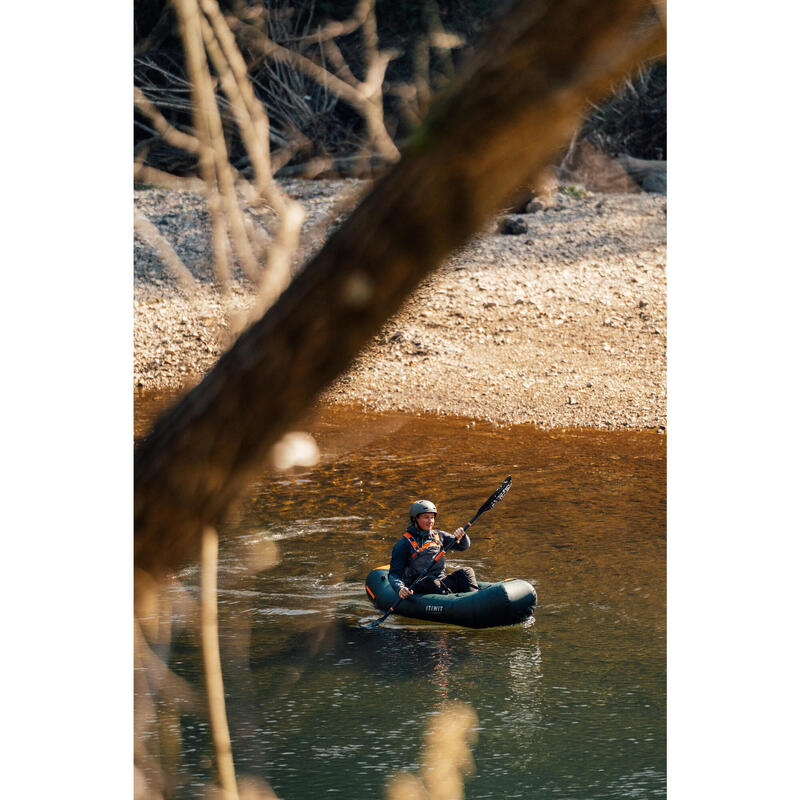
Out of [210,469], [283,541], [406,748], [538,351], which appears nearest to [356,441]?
[210,469]

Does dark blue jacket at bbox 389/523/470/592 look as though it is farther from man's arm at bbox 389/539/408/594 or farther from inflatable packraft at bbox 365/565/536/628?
inflatable packraft at bbox 365/565/536/628

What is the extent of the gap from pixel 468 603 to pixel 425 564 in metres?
0.54

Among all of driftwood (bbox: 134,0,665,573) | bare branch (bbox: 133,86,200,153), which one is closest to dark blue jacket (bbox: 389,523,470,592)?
bare branch (bbox: 133,86,200,153)

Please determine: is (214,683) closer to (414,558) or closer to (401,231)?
(401,231)

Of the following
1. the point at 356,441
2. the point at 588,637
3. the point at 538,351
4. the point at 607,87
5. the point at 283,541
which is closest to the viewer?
the point at 607,87

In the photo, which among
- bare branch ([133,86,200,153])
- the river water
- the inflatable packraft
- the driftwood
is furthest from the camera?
the inflatable packraft

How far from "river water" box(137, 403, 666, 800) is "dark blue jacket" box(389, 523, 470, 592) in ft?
1.30

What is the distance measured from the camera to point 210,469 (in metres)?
1.09

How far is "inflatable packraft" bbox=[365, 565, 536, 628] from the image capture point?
894 cm

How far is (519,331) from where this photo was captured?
14.5 meters

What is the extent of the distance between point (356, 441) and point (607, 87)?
2.00 ft

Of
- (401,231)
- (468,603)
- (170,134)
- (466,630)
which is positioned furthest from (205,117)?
(466,630)

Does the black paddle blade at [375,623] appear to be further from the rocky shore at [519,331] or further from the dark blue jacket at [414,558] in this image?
the rocky shore at [519,331]

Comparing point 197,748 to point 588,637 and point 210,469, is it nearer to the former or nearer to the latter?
point 588,637
